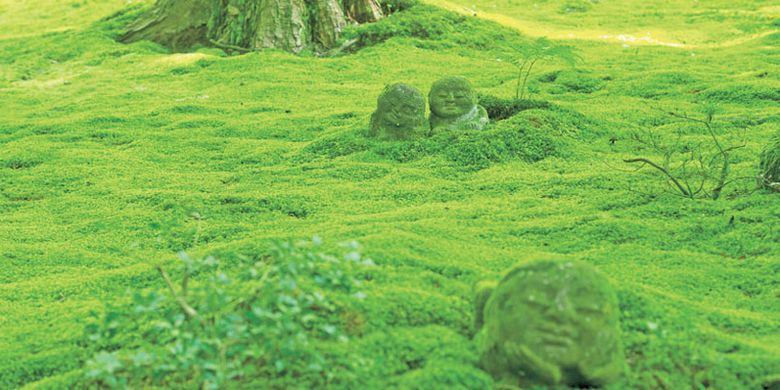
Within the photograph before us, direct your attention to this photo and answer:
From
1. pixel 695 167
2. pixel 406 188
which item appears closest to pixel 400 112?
pixel 406 188

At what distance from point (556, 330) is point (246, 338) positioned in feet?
4.90

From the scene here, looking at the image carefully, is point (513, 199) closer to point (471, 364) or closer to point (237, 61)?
point (471, 364)

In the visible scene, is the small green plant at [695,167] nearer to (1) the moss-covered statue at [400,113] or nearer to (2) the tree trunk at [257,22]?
(1) the moss-covered statue at [400,113]

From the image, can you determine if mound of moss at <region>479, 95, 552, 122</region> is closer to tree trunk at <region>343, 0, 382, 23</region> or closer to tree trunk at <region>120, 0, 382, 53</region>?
tree trunk at <region>120, 0, 382, 53</region>

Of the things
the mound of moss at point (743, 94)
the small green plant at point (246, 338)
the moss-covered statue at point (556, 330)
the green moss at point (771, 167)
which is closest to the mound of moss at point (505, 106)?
the mound of moss at point (743, 94)

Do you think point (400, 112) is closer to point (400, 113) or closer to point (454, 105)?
point (400, 113)

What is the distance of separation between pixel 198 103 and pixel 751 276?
345 inches

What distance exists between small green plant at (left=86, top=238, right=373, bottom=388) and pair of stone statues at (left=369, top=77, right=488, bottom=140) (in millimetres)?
4847

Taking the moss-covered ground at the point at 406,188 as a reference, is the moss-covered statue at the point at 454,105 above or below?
above

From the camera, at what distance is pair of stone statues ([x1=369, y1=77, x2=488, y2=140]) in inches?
346

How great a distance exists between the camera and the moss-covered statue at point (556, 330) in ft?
11.2

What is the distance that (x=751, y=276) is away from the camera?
17.1ft

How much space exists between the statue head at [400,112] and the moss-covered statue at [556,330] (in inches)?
210

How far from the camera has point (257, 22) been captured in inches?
565
